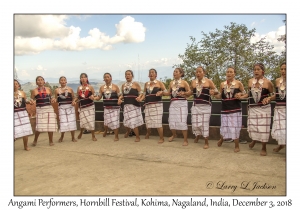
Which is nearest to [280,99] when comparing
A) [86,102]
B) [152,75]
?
[152,75]

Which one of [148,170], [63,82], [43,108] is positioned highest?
[63,82]

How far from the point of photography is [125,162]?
5422 millimetres

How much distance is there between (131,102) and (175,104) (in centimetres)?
122

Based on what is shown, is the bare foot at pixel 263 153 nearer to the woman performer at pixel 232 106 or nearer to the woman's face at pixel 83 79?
the woman performer at pixel 232 106

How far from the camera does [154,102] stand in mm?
7285

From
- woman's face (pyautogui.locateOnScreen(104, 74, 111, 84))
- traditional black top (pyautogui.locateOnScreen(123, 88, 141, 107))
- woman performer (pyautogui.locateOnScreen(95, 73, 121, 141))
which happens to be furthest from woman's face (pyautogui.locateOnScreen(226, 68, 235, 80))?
woman's face (pyautogui.locateOnScreen(104, 74, 111, 84))

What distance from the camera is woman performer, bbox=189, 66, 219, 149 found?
6.50m

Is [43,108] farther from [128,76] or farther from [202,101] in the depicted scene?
[202,101]

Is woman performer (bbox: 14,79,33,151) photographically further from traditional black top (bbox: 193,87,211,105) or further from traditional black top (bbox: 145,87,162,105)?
traditional black top (bbox: 193,87,211,105)

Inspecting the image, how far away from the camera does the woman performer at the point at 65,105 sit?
7473 mm

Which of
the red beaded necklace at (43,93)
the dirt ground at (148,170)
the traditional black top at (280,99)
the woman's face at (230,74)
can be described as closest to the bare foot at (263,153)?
the dirt ground at (148,170)

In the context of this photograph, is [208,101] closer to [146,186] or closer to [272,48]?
[146,186]

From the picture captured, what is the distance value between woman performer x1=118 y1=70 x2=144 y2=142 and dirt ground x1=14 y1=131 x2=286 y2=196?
0.68 metres
